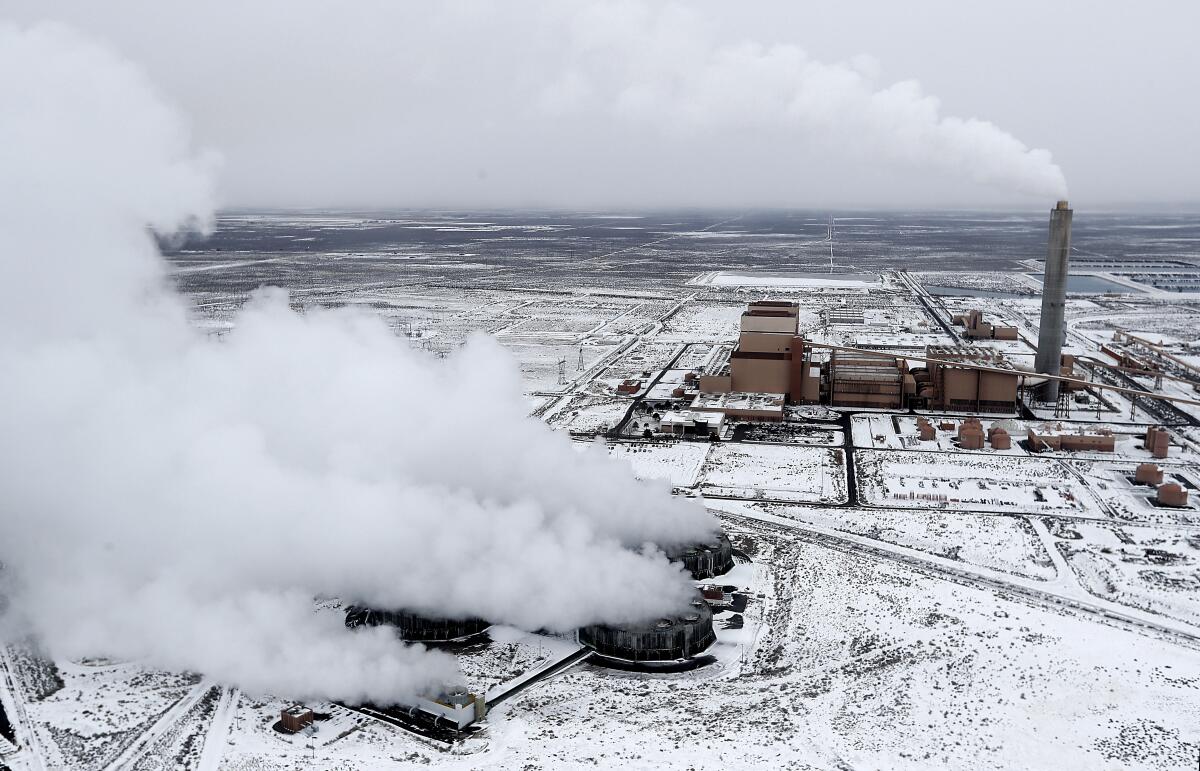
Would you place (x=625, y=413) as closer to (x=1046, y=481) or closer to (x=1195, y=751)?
(x=1046, y=481)

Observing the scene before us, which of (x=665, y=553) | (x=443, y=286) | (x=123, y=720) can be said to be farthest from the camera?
(x=443, y=286)

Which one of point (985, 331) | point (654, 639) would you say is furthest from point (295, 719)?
point (985, 331)

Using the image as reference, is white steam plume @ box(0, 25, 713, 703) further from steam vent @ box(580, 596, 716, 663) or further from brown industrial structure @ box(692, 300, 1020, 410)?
brown industrial structure @ box(692, 300, 1020, 410)

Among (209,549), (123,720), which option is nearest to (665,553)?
(209,549)

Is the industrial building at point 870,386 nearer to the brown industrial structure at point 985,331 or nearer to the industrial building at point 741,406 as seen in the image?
the industrial building at point 741,406

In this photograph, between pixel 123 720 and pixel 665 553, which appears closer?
pixel 123 720

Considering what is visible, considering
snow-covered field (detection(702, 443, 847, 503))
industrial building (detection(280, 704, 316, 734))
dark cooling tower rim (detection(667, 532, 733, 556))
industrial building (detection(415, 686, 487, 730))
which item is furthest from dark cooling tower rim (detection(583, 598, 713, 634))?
snow-covered field (detection(702, 443, 847, 503))

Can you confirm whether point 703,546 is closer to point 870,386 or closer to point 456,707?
point 456,707

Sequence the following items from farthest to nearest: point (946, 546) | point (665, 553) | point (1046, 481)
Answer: point (1046, 481), point (946, 546), point (665, 553)
